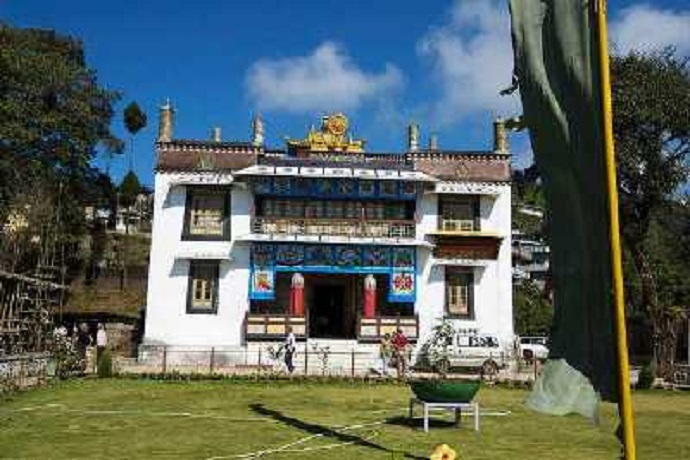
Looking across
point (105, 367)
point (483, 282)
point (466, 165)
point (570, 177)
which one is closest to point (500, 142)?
point (466, 165)

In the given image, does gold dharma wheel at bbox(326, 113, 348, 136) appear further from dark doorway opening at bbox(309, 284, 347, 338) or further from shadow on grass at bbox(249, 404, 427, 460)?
shadow on grass at bbox(249, 404, 427, 460)

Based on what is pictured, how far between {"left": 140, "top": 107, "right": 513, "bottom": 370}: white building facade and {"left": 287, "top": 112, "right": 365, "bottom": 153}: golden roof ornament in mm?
3286

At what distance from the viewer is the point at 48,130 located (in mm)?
35906

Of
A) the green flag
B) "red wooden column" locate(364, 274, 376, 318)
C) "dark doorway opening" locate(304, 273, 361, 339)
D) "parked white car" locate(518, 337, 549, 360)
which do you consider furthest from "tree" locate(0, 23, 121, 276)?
the green flag

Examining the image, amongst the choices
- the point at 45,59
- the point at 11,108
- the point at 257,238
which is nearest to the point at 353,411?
the point at 257,238

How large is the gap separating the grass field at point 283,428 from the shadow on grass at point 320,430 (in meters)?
0.02

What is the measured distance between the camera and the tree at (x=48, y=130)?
1346 inches

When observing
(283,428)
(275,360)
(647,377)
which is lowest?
(283,428)

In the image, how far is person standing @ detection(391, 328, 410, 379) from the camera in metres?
27.0

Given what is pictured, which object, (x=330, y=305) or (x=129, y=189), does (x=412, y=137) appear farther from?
(x=129, y=189)

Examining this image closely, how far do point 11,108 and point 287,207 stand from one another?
12.4 meters

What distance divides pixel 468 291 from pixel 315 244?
21.2 ft

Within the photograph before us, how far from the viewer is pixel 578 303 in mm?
3682

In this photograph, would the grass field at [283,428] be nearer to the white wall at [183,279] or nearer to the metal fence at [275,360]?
the metal fence at [275,360]
